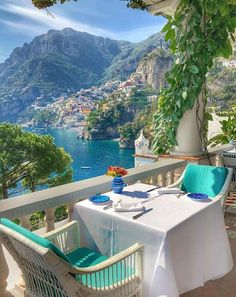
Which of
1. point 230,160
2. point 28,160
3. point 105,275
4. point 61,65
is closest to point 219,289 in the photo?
point 105,275

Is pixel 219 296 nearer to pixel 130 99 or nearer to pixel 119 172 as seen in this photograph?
pixel 119 172

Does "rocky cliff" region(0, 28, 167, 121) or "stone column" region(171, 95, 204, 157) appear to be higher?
"rocky cliff" region(0, 28, 167, 121)

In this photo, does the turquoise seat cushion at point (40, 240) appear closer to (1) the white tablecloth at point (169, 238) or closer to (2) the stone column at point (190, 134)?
(1) the white tablecloth at point (169, 238)

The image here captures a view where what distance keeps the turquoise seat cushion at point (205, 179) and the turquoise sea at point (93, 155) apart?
29.7 m

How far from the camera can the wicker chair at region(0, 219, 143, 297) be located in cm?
123

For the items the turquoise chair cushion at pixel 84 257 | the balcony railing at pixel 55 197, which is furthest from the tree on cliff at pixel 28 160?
the turquoise chair cushion at pixel 84 257

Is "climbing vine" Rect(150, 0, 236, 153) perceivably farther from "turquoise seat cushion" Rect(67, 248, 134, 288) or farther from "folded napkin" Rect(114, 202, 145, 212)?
"turquoise seat cushion" Rect(67, 248, 134, 288)

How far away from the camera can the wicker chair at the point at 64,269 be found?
1230 millimetres

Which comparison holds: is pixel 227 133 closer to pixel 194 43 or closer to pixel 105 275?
pixel 194 43

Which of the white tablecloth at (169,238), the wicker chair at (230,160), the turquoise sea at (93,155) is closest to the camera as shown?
the white tablecloth at (169,238)

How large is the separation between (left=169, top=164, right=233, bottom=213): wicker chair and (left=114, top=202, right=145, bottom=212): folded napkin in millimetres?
781

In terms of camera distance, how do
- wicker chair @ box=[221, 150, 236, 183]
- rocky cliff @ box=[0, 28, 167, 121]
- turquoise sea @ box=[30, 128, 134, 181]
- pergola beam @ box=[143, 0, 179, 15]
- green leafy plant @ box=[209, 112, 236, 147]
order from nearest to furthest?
pergola beam @ box=[143, 0, 179, 15]
wicker chair @ box=[221, 150, 236, 183]
green leafy plant @ box=[209, 112, 236, 147]
turquoise sea @ box=[30, 128, 134, 181]
rocky cliff @ box=[0, 28, 167, 121]

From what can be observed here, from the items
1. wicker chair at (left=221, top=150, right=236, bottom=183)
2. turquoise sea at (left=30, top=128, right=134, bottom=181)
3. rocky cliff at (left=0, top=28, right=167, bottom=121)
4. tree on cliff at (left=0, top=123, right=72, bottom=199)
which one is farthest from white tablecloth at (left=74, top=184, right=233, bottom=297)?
turquoise sea at (left=30, top=128, right=134, bottom=181)

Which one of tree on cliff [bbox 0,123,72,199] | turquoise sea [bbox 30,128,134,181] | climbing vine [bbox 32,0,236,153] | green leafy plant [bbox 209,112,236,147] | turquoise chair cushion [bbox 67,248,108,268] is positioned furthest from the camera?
turquoise sea [bbox 30,128,134,181]
